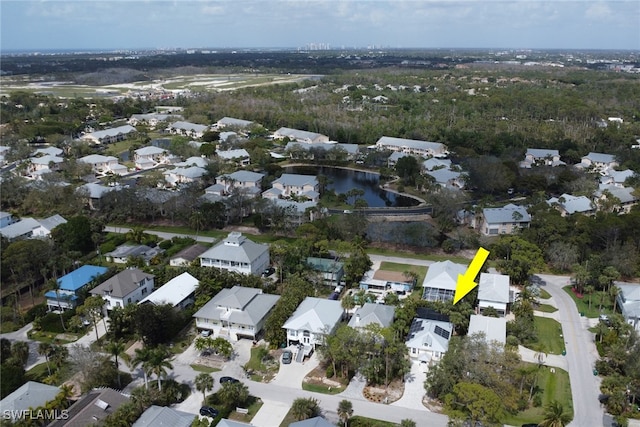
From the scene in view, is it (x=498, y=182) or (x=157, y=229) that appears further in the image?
(x=498, y=182)

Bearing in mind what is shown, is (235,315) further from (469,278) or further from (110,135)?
(110,135)

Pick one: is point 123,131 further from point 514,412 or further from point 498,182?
point 514,412

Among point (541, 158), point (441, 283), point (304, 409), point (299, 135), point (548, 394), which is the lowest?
point (548, 394)

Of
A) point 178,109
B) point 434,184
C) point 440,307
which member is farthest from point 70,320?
point 178,109

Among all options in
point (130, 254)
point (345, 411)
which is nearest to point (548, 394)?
point (345, 411)

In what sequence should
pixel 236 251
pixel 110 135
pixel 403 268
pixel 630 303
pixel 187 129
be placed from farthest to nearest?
pixel 187 129 → pixel 110 135 → pixel 403 268 → pixel 236 251 → pixel 630 303

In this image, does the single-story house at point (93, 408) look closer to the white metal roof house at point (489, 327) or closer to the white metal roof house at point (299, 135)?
the white metal roof house at point (489, 327)

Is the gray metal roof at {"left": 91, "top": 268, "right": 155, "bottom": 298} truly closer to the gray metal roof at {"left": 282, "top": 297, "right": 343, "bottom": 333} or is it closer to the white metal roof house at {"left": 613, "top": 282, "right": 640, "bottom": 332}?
the gray metal roof at {"left": 282, "top": 297, "right": 343, "bottom": 333}
